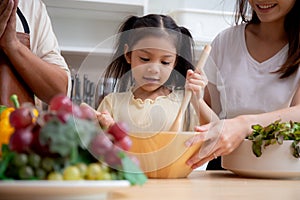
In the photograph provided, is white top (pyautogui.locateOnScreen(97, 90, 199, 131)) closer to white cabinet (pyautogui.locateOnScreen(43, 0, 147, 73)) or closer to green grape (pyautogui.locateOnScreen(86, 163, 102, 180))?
→ green grape (pyautogui.locateOnScreen(86, 163, 102, 180))

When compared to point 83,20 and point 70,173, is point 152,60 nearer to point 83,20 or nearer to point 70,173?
point 70,173

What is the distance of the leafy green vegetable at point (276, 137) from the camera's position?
3.19 feet

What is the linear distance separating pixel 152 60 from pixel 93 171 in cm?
45

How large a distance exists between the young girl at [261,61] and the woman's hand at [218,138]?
0.22 m

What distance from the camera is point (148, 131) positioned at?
897mm

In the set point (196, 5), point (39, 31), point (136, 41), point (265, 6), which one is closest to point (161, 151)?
point (136, 41)

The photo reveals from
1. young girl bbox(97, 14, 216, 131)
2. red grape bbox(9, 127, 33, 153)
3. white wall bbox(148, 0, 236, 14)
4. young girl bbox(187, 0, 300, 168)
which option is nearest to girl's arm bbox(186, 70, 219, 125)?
young girl bbox(97, 14, 216, 131)

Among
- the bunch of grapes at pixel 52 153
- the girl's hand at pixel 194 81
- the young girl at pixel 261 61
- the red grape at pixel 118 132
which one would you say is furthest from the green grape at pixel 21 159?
the young girl at pixel 261 61

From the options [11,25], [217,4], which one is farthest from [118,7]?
[11,25]

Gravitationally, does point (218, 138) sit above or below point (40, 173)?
below

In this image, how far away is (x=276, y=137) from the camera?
97cm

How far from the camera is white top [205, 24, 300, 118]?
1.38 meters

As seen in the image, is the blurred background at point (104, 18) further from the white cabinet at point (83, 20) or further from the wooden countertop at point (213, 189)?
the wooden countertop at point (213, 189)

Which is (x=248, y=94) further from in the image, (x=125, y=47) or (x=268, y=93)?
(x=125, y=47)
